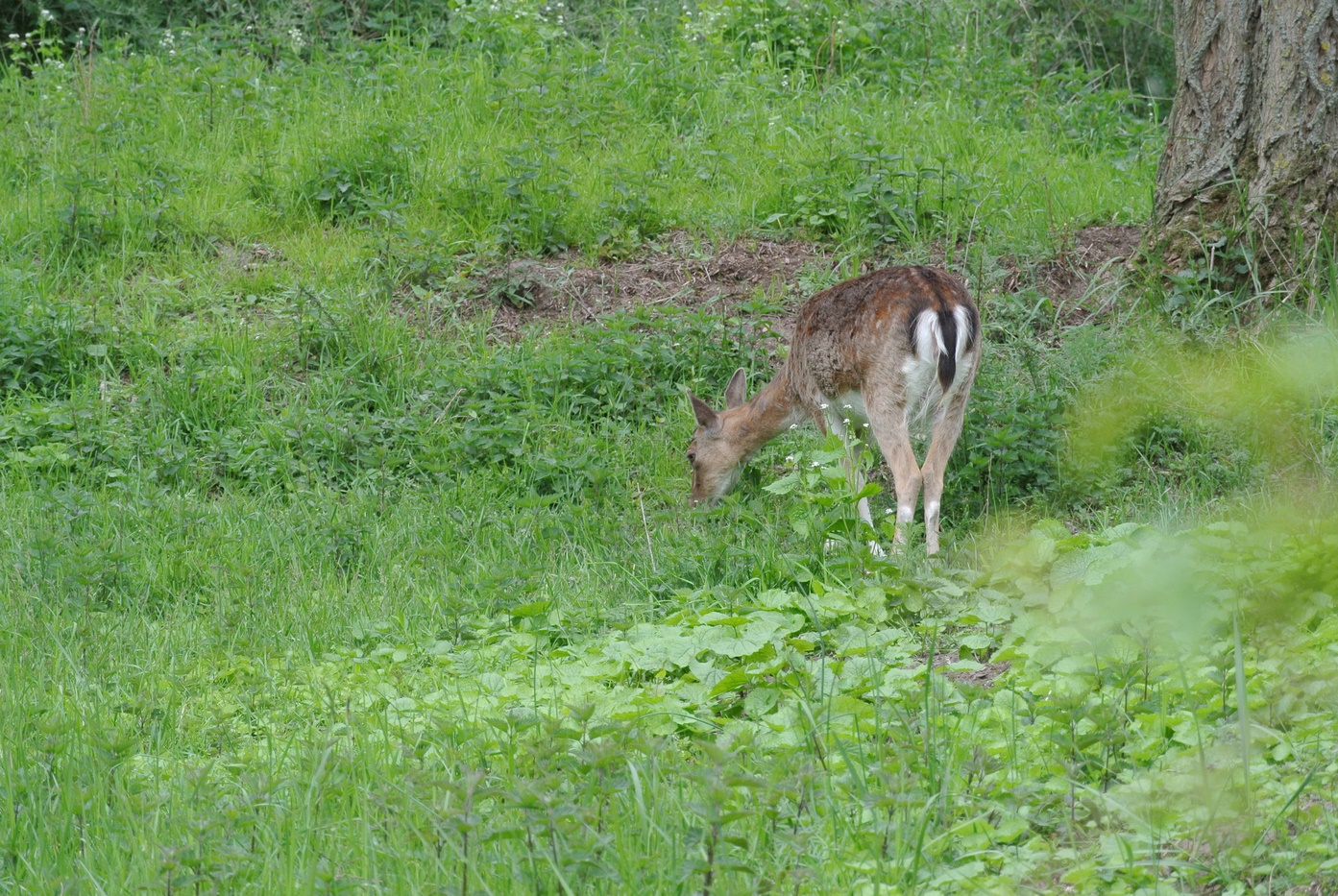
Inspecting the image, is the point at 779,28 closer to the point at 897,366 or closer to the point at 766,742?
the point at 897,366

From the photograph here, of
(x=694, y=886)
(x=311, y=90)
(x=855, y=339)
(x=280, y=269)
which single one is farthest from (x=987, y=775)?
(x=311, y=90)

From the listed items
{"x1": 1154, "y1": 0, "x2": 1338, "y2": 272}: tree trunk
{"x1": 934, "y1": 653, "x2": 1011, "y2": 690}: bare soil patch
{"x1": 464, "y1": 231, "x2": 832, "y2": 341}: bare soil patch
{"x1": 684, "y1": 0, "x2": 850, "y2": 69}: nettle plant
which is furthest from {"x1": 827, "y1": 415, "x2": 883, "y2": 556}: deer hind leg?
{"x1": 684, "y1": 0, "x2": 850, "y2": 69}: nettle plant

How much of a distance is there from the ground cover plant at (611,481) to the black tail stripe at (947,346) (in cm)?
44

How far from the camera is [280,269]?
30.0 ft

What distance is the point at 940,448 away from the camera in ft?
22.0

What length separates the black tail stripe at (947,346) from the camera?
648cm

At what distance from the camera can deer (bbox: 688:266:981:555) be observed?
654 centimetres

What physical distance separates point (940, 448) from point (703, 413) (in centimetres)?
133

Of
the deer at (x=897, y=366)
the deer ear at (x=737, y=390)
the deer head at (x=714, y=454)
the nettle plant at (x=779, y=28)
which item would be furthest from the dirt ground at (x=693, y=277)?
the nettle plant at (x=779, y=28)

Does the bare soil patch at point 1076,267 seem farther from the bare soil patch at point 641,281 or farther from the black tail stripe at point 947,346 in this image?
the black tail stripe at point 947,346

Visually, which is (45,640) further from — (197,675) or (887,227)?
(887,227)

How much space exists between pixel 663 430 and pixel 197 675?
134 inches

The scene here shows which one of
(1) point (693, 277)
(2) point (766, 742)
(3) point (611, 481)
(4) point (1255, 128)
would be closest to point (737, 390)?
(3) point (611, 481)

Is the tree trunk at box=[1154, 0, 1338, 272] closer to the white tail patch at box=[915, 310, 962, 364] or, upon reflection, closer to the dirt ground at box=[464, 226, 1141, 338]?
the dirt ground at box=[464, 226, 1141, 338]
